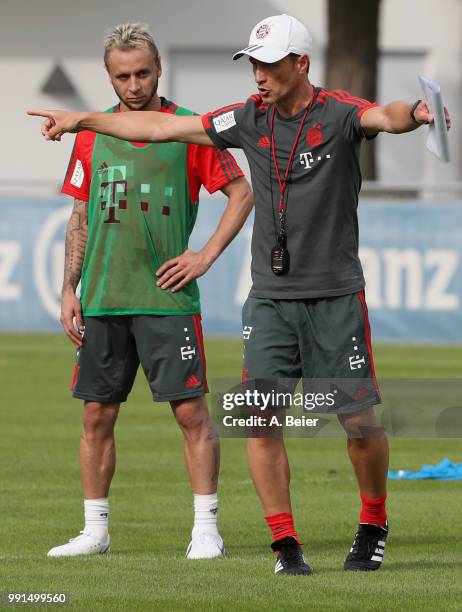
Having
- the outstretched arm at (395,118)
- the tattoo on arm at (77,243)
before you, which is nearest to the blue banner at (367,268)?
the tattoo on arm at (77,243)

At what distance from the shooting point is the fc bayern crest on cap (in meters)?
7.17

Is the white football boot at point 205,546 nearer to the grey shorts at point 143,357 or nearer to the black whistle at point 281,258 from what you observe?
the grey shorts at point 143,357

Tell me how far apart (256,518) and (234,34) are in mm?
28822

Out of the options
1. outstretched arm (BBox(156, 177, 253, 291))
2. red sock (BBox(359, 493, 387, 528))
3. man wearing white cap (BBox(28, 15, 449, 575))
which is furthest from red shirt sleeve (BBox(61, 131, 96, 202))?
red sock (BBox(359, 493, 387, 528))

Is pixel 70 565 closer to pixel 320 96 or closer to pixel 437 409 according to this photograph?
pixel 437 409

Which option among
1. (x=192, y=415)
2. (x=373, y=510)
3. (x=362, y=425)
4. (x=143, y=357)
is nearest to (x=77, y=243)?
(x=143, y=357)

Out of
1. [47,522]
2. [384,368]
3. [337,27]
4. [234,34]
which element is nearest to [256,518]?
[47,522]

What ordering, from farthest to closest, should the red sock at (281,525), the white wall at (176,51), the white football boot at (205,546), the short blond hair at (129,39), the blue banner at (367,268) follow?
1. the white wall at (176,51)
2. the blue banner at (367,268)
3. the short blond hair at (129,39)
4. the white football boot at (205,546)
5. the red sock at (281,525)

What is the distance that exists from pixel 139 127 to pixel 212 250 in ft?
2.67

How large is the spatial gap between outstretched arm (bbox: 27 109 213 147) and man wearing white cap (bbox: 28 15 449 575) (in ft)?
0.42

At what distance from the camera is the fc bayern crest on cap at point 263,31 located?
717 cm

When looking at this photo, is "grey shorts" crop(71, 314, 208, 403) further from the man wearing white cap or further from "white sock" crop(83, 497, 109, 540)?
the man wearing white cap

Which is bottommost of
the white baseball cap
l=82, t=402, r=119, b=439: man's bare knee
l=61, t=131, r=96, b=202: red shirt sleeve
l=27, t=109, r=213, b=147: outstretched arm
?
l=82, t=402, r=119, b=439: man's bare knee

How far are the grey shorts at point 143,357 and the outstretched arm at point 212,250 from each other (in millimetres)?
186
